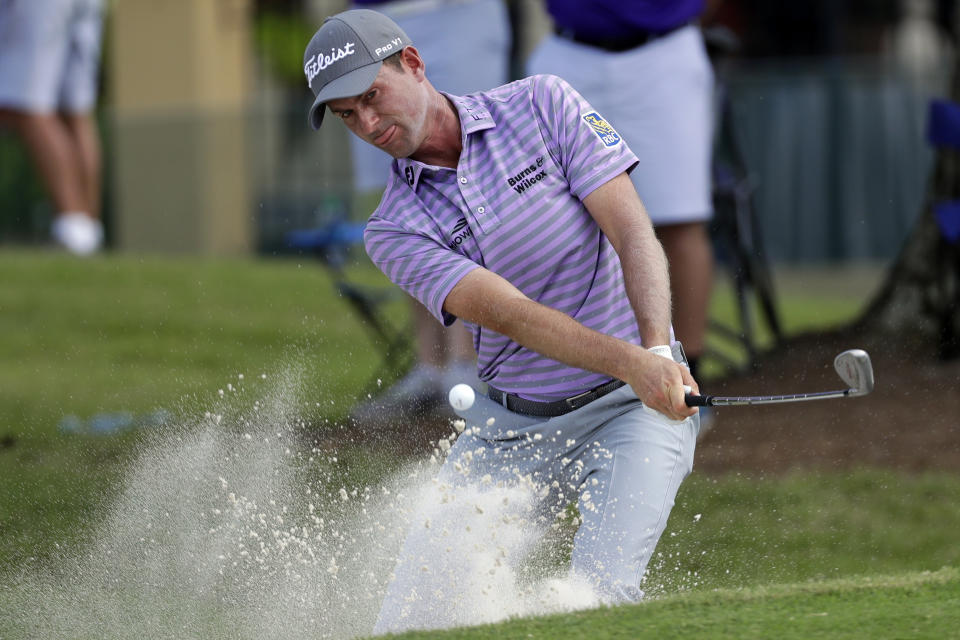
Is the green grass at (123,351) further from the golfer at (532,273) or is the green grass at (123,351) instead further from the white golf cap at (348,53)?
the white golf cap at (348,53)

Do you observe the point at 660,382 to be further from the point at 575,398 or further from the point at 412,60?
the point at 412,60

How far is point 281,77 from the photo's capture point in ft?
70.2

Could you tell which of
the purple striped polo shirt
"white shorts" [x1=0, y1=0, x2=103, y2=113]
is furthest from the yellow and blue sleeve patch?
"white shorts" [x1=0, y1=0, x2=103, y2=113]

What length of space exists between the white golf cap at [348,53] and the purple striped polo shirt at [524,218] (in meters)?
0.27

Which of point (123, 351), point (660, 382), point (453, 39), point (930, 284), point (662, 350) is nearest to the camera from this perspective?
point (660, 382)

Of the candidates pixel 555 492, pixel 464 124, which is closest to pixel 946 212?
pixel 555 492

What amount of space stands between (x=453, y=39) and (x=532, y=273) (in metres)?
2.61

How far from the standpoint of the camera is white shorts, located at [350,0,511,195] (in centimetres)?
596

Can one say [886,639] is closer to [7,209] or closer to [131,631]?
[131,631]

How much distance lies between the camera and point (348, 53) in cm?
347

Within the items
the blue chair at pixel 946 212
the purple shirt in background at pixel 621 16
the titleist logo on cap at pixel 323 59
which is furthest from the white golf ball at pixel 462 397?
the blue chair at pixel 946 212

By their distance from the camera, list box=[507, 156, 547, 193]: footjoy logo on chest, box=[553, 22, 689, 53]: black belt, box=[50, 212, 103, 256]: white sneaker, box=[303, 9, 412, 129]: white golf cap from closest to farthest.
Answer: box=[303, 9, 412, 129]: white golf cap
box=[507, 156, 547, 193]: footjoy logo on chest
box=[553, 22, 689, 53]: black belt
box=[50, 212, 103, 256]: white sneaker

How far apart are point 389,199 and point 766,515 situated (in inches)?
81.8

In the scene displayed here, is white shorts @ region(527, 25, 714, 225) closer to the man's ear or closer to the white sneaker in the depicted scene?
the man's ear
